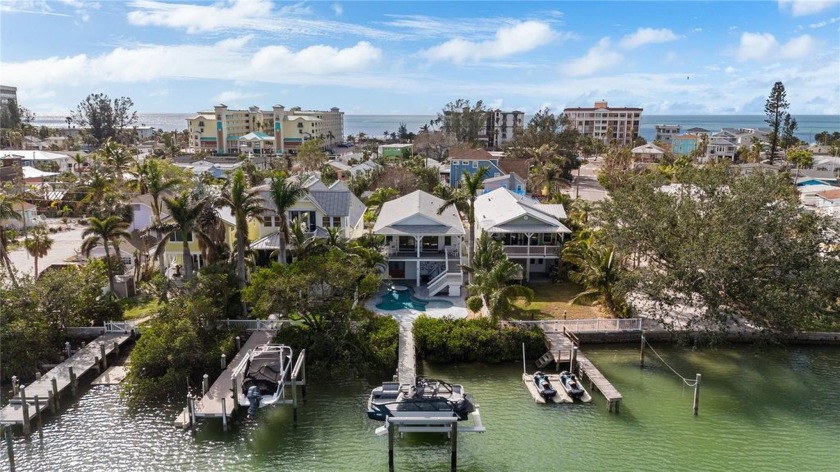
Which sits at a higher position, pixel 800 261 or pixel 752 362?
pixel 800 261

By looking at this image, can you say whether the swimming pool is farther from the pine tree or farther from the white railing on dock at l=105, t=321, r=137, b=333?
the pine tree

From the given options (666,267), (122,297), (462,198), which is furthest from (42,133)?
(666,267)

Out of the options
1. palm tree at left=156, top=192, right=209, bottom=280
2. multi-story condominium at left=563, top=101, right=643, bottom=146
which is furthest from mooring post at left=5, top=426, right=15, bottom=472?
multi-story condominium at left=563, top=101, right=643, bottom=146

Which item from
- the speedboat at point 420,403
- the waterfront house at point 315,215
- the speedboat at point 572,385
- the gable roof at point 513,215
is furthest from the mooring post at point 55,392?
the gable roof at point 513,215

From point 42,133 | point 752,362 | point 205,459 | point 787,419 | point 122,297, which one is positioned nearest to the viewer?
point 205,459

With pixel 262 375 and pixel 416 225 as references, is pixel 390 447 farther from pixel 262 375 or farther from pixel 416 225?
pixel 416 225

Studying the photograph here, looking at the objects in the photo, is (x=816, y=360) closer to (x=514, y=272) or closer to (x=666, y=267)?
(x=666, y=267)

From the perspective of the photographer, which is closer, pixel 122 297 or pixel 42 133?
pixel 122 297

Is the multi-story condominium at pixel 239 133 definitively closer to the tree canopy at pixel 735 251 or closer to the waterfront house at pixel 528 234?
the waterfront house at pixel 528 234
